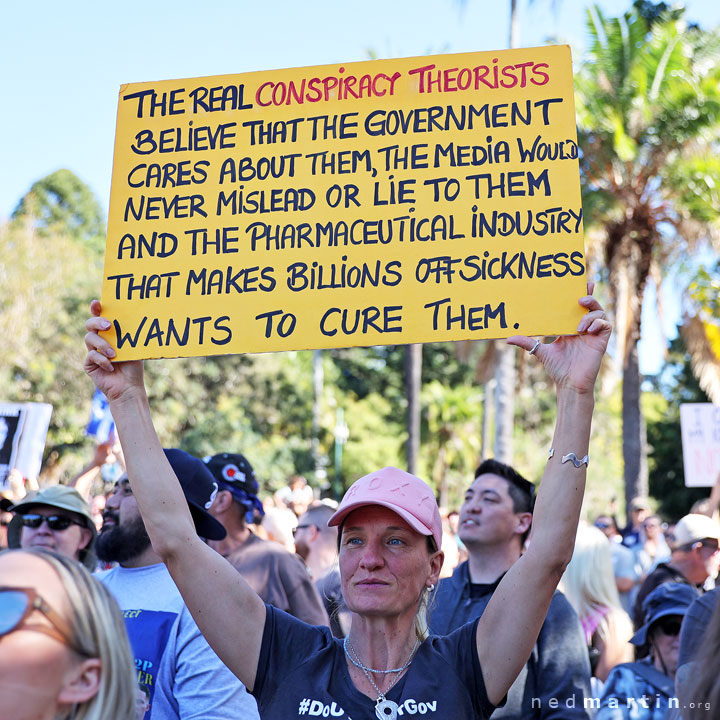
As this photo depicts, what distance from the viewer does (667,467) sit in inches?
1459

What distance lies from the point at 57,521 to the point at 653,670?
2.71 meters

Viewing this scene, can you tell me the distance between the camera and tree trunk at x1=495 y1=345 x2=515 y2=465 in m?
14.8

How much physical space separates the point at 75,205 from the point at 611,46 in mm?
49112

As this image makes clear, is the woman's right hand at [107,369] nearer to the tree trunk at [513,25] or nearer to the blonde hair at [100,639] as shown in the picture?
the blonde hair at [100,639]

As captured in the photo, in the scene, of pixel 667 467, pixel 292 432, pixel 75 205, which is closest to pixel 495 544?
pixel 292 432

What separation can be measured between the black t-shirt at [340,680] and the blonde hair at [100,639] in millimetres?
761

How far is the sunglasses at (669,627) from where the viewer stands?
4.02m

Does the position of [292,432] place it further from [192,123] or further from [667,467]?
[192,123]

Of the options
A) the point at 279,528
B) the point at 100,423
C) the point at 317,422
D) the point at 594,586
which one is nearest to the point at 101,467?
the point at 279,528

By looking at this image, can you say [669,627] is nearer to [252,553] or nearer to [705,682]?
[252,553]

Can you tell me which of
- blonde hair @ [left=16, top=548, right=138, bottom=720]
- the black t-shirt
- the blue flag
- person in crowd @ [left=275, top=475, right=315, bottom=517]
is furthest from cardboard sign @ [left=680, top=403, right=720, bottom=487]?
blonde hair @ [left=16, top=548, right=138, bottom=720]

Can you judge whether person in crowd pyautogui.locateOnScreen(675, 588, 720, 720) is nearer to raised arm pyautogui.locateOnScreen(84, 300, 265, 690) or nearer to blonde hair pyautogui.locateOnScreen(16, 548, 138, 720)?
blonde hair pyautogui.locateOnScreen(16, 548, 138, 720)

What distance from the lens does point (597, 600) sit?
5.23 metres

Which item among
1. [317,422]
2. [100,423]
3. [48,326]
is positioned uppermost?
[48,326]
